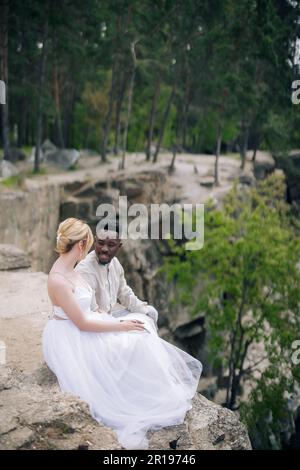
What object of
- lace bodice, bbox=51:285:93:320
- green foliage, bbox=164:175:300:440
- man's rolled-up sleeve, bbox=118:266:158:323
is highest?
lace bodice, bbox=51:285:93:320

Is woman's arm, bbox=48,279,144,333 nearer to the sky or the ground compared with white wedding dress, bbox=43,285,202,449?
nearer to the sky

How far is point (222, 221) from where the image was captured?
1828cm

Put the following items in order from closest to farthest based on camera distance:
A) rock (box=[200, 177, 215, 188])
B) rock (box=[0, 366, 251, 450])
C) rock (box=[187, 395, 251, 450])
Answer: rock (box=[0, 366, 251, 450])
rock (box=[187, 395, 251, 450])
rock (box=[200, 177, 215, 188])

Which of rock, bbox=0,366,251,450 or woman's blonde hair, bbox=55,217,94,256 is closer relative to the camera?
rock, bbox=0,366,251,450

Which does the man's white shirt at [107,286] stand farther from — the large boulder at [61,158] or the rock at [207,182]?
the large boulder at [61,158]

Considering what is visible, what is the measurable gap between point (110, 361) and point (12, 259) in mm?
6832

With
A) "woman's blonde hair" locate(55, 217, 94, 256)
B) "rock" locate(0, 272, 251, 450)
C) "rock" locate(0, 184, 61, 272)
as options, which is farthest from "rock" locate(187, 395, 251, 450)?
"rock" locate(0, 184, 61, 272)

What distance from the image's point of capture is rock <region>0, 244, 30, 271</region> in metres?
11.2

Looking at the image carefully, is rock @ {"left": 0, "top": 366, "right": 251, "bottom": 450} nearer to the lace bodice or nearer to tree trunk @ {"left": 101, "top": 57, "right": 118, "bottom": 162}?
the lace bodice

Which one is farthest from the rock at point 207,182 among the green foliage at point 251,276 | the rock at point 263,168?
the green foliage at point 251,276

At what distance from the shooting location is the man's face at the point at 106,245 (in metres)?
5.76

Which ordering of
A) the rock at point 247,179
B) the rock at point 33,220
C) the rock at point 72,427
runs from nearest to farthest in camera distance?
the rock at point 72,427 → the rock at point 33,220 → the rock at point 247,179

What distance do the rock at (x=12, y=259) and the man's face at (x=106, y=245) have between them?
226 inches
